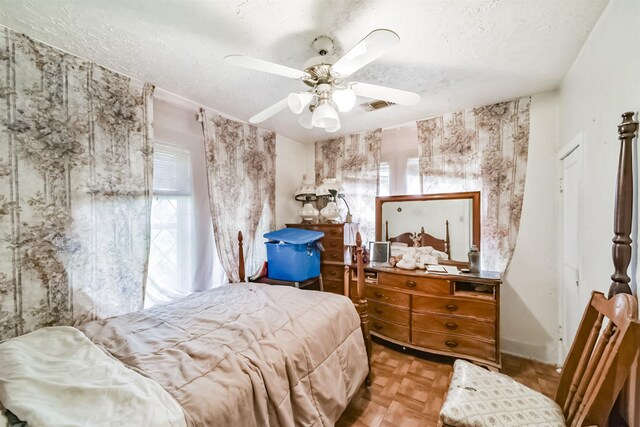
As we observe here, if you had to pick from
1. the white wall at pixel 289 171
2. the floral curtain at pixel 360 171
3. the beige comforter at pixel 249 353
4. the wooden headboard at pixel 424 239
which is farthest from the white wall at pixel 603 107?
the white wall at pixel 289 171

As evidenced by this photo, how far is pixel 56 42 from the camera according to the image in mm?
1493

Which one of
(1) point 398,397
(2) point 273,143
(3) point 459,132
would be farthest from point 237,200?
(3) point 459,132

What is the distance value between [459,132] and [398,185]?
810 mm

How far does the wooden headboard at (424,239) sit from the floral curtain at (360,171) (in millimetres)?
286

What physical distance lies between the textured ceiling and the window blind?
1.70 ft

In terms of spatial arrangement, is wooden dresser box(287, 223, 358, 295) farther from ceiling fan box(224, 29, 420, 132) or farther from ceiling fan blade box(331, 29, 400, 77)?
ceiling fan blade box(331, 29, 400, 77)

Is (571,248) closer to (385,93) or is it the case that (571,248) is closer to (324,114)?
(385,93)

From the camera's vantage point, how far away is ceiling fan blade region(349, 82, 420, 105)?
1.37m

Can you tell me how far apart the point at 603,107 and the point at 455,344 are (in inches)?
75.9

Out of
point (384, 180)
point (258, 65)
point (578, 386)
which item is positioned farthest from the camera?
point (384, 180)

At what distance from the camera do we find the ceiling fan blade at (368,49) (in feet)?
3.15

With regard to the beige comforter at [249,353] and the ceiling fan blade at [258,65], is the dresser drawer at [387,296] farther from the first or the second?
the ceiling fan blade at [258,65]

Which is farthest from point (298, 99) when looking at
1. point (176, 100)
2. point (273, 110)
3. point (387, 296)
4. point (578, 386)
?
point (387, 296)

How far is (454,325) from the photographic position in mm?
2180
